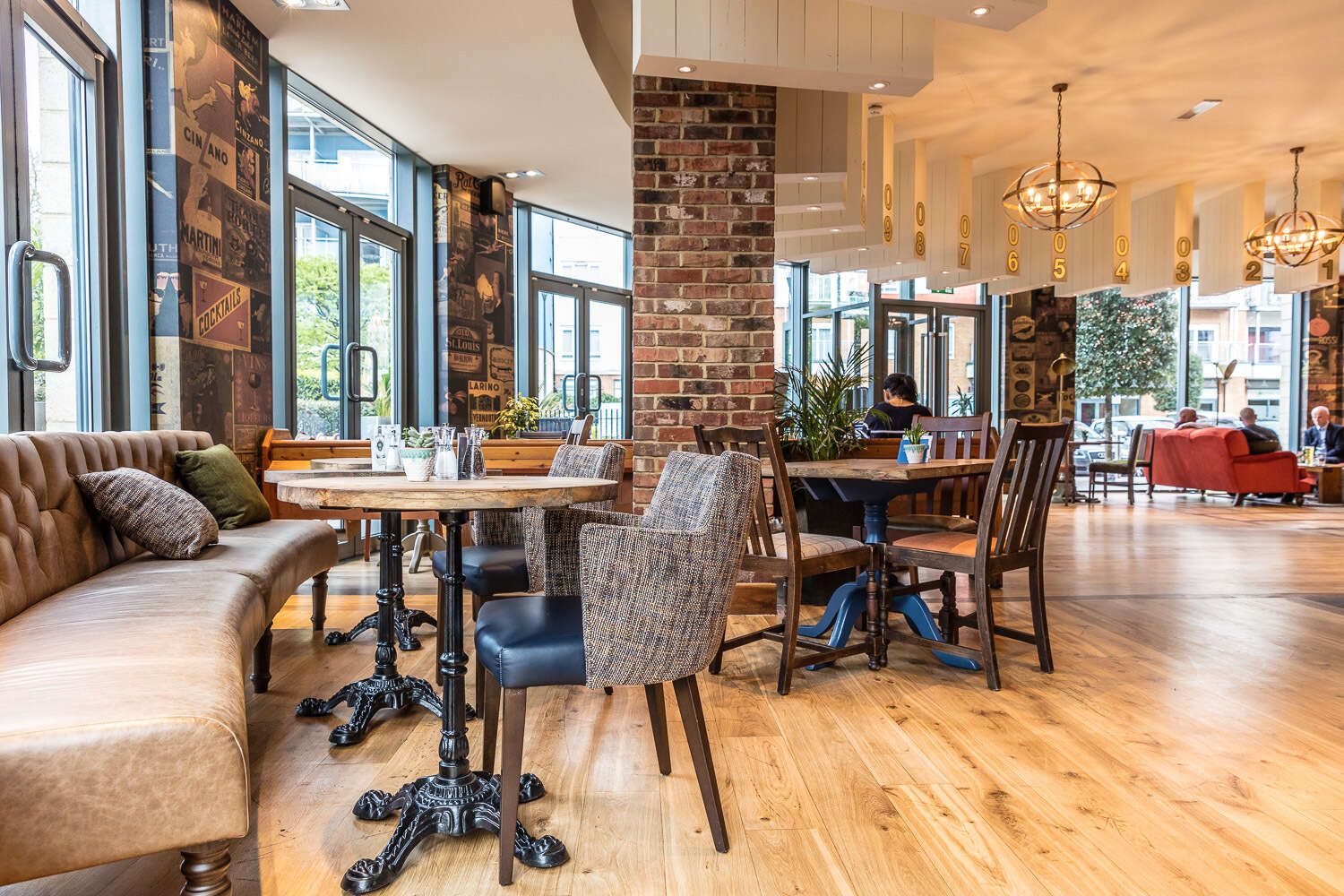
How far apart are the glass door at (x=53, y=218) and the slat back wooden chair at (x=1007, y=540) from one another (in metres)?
3.16

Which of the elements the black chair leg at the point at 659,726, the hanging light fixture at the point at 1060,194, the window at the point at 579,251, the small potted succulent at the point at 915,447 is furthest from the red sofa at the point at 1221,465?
the black chair leg at the point at 659,726

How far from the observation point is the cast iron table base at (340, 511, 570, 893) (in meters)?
1.87

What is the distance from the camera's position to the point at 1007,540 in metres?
3.24

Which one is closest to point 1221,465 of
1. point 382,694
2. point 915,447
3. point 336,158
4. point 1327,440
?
point 1327,440

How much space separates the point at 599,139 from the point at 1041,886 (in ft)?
20.8

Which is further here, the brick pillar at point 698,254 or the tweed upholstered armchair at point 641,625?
the brick pillar at point 698,254

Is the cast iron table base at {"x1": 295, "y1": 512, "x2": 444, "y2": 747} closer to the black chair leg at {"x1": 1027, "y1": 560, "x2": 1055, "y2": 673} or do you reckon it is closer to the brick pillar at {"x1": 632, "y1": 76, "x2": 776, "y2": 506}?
the brick pillar at {"x1": 632, "y1": 76, "x2": 776, "y2": 506}

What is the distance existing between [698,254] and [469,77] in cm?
253

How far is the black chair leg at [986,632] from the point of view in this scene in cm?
309

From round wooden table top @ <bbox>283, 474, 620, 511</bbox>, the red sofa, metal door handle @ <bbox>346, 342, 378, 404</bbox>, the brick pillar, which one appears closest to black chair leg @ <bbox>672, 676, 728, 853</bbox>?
round wooden table top @ <bbox>283, 474, 620, 511</bbox>

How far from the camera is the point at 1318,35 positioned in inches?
223

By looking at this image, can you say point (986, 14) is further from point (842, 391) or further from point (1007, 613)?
point (1007, 613)

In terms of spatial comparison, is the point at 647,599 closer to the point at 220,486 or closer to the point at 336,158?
the point at 220,486

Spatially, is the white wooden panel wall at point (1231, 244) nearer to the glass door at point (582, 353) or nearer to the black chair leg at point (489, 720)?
the glass door at point (582, 353)
